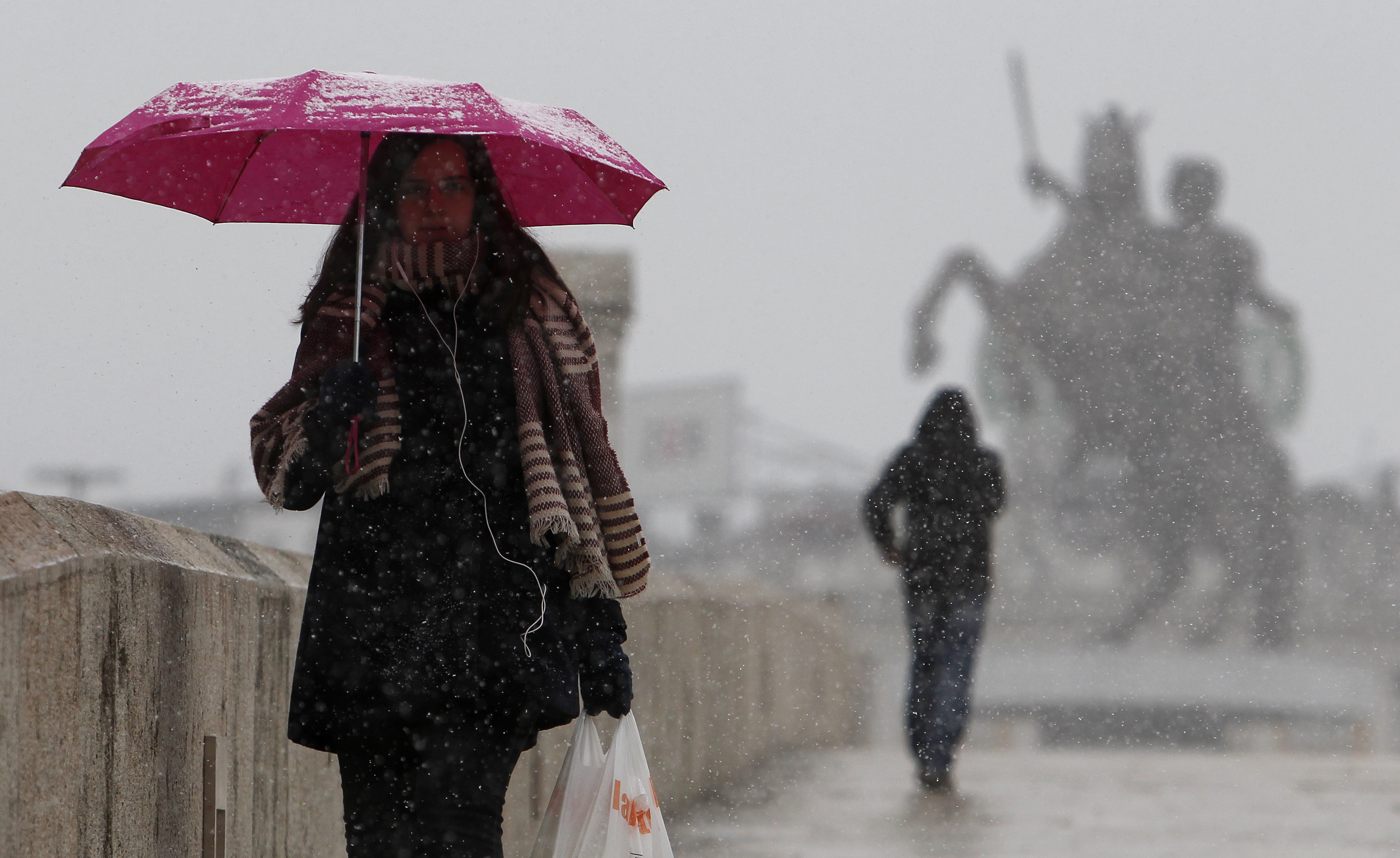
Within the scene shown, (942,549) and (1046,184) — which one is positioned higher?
(1046,184)

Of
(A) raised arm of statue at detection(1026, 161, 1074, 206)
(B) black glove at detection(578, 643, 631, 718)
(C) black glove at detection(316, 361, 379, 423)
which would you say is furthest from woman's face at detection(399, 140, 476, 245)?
(A) raised arm of statue at detection(1026, 161, 1074, 206)

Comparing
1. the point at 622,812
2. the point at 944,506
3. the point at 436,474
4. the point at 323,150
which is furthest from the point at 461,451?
the point at 944,506

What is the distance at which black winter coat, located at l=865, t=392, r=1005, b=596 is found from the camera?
572 centimetres

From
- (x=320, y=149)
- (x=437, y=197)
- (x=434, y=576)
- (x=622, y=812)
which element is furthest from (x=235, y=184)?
(x=622, y=812)

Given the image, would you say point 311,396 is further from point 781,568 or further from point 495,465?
point 781,568

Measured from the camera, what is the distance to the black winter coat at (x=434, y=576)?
2123 millimetres

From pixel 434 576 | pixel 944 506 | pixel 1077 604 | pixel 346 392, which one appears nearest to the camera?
pixel 346 392

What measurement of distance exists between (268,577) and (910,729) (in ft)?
11.4

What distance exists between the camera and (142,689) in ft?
7.38

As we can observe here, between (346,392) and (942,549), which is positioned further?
(942,549)

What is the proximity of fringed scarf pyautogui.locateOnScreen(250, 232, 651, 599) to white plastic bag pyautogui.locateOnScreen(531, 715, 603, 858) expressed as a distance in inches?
9.0

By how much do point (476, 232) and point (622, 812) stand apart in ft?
2.69

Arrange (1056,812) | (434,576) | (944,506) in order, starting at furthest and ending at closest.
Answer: (944,506), (1056,812), (434,576)

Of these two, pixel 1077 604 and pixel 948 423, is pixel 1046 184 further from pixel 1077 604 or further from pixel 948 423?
pixel 948 423
